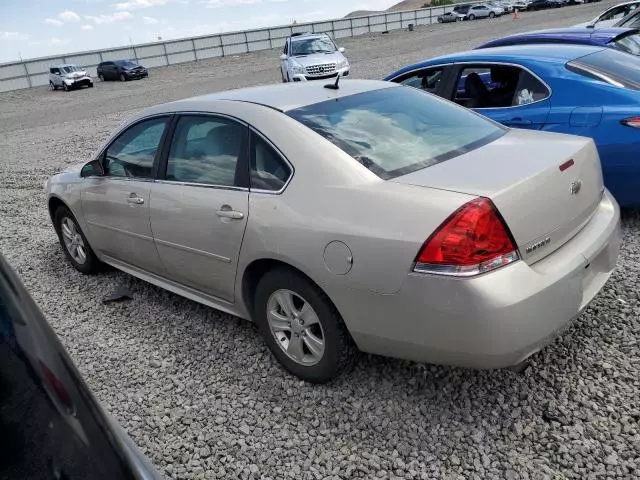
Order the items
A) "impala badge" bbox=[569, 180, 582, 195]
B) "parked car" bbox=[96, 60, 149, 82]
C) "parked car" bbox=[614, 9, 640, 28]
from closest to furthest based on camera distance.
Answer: "impala badge" bbox=[569, 180, 582, 195] < "parked car" bbox=[614, 9, 640, 28] < "parked car" bbox=[96, 60, 149, 82]

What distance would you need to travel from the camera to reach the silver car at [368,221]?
92.7 inches

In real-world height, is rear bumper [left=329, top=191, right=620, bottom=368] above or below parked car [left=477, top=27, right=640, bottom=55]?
below

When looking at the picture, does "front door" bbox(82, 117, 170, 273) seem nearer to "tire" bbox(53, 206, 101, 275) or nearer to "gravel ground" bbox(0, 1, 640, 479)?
"tire" bbox(53, 206, 101, 275)

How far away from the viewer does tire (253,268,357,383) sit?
Result: 2.78 metres

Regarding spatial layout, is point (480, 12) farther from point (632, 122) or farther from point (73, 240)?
point (73, 240)

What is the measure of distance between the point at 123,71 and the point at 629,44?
32.6m

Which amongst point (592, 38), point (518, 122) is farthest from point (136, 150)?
point (592, 38)

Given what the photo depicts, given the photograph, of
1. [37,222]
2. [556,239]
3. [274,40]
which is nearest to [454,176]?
[556,239]

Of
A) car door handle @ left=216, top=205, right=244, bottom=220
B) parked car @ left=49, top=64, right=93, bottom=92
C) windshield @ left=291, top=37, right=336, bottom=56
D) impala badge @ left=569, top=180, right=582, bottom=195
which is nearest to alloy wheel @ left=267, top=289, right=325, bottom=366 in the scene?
car door handle @ left=216, top=205, right=244, bottom=220

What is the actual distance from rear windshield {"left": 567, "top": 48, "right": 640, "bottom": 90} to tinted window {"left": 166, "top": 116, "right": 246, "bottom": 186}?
3.09m

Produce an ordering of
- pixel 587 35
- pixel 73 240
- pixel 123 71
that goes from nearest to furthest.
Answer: pixel 73 240 → pixel 587 35 → pixel 123 71

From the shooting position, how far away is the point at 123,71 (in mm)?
34281

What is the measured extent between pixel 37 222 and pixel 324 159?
546 centimetres

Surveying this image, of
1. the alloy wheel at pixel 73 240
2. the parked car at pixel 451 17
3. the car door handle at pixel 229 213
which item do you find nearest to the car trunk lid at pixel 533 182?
the car door handle at pixel 229 213
